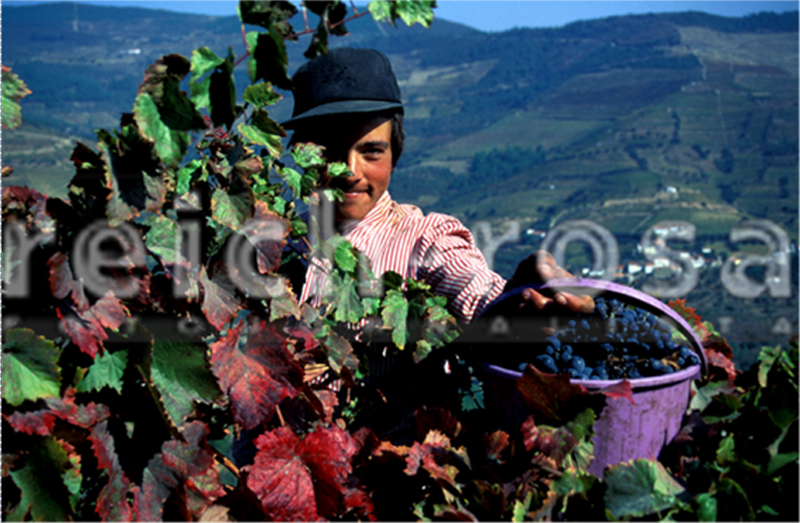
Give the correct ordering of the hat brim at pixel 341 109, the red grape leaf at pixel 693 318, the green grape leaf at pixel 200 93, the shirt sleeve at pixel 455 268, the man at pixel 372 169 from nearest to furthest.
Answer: the green grape leaf at pixel 200 93 → the red grape leaf at pixel 693 318 → the shirt sleeve at pixel 455 268 → the man at pixel 372 169 → the hat brim at pixel 341 109

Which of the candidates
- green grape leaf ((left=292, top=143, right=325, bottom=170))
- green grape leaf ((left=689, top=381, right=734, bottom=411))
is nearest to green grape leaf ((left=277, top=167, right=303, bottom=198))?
green grape leaf ((left=292, top=143, right=325, bottom=170))

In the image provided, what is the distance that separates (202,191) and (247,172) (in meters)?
0.13

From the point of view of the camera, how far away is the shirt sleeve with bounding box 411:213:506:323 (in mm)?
2391

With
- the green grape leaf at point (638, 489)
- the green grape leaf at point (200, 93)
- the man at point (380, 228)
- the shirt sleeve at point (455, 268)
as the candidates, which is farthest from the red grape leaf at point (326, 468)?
the green grape leaf at point (200, 93)

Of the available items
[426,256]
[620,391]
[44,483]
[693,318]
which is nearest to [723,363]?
[693,318]

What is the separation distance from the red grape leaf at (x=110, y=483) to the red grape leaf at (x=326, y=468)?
0.44 metres

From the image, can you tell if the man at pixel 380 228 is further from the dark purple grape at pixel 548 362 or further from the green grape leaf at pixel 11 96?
the green grape leaf at pixel 11 96

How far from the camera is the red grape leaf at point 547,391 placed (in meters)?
1.63

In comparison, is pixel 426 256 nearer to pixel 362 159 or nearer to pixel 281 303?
pixel 362 159

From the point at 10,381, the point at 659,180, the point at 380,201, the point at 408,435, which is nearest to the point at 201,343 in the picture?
the point at 10,381

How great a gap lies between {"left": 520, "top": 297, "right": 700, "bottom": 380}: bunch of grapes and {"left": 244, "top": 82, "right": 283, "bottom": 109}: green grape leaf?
1.06m

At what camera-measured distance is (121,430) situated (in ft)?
5.27

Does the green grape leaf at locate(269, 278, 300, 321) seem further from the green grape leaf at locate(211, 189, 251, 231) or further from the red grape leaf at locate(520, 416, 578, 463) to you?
the red grape leaf at locate(520, 416, 578, 463)

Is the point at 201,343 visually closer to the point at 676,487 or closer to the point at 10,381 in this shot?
the point at 10,381
